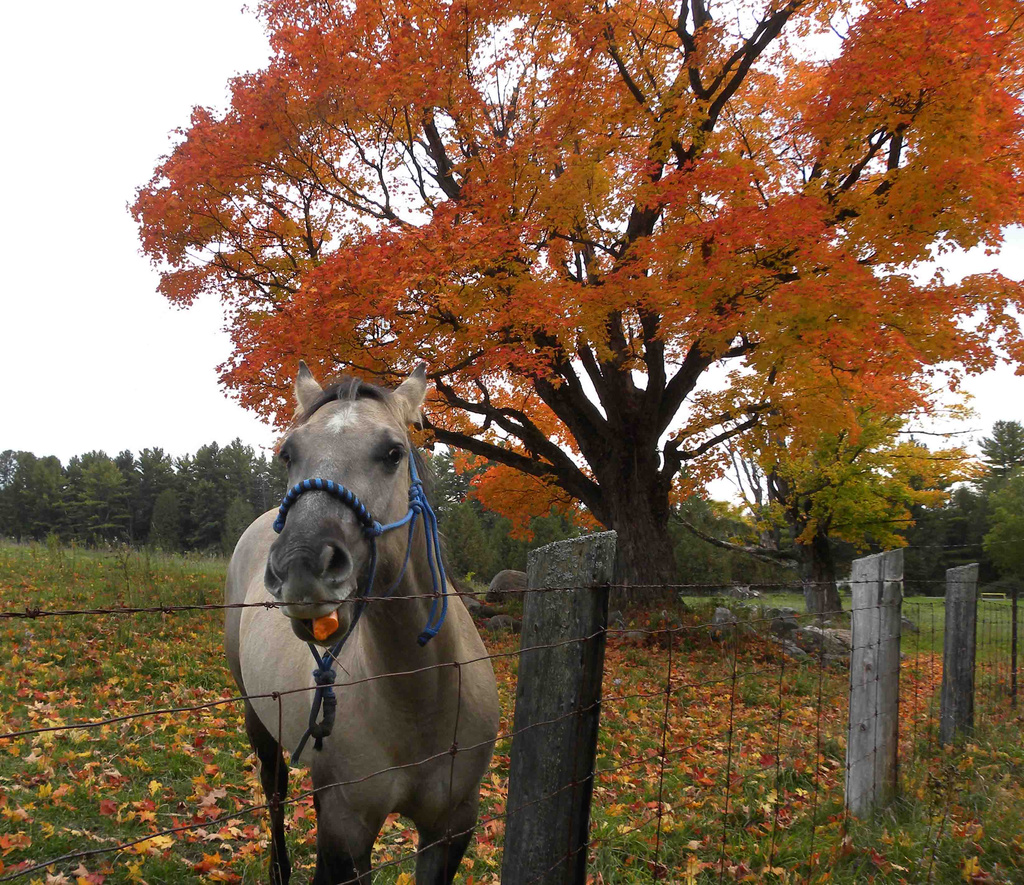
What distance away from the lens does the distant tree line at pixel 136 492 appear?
59375mm

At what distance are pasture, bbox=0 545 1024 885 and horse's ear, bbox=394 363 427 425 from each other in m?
1.00

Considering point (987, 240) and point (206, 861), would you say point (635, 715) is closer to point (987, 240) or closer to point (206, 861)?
point (206, 861)

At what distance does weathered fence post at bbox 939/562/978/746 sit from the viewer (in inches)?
194

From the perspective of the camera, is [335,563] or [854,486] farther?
[854,486]

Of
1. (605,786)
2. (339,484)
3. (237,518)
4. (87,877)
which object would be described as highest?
(339,484)

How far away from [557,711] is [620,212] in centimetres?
1078

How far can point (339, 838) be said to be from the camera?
2.22 m

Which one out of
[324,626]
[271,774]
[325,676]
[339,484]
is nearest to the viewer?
[324,626]

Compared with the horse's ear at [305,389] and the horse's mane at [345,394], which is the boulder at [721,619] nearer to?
the horse's ear at [305,389]

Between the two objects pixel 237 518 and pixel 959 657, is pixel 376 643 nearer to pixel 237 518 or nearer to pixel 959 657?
pixel 959 657

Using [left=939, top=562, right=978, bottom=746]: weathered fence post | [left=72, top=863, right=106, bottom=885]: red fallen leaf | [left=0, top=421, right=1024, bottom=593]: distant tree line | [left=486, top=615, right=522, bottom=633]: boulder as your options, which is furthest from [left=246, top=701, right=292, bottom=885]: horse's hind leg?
[left=0, top=421, right=1024, bottom=593]: distant tree line

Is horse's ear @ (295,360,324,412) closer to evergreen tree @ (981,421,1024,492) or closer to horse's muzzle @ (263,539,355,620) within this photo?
horse's muzzle @ (263,539,355,620)

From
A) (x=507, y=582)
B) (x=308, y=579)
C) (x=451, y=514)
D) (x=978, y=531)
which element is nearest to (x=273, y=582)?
(x=308, y=579)

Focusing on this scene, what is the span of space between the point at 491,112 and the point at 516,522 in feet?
29.8
